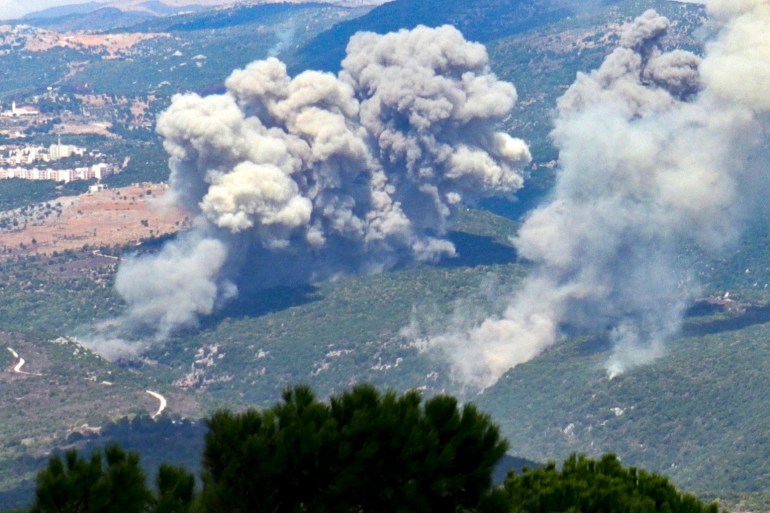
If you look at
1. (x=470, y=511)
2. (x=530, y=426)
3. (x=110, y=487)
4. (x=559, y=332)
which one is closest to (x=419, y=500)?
(x=470, y=511)

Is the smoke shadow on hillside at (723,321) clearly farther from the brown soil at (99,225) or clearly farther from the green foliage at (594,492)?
the green foliage at (594,492)

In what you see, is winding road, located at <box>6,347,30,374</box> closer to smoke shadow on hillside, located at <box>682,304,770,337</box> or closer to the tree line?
smoke shadow on hillside, located at <box>682,304,770,337</box>

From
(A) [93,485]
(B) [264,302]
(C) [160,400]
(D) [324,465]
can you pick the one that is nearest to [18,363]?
(C) [160,400]

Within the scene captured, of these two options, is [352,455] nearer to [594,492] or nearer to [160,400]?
[594,492]

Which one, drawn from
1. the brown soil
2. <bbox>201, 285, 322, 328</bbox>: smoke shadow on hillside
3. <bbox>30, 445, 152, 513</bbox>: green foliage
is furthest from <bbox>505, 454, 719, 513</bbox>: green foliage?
the brown soil

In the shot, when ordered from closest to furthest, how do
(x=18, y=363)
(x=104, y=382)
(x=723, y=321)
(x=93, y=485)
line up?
(x=93, y=485) → (x=104, y=382) → (x=18, y=363) → (x=723, y=321)
